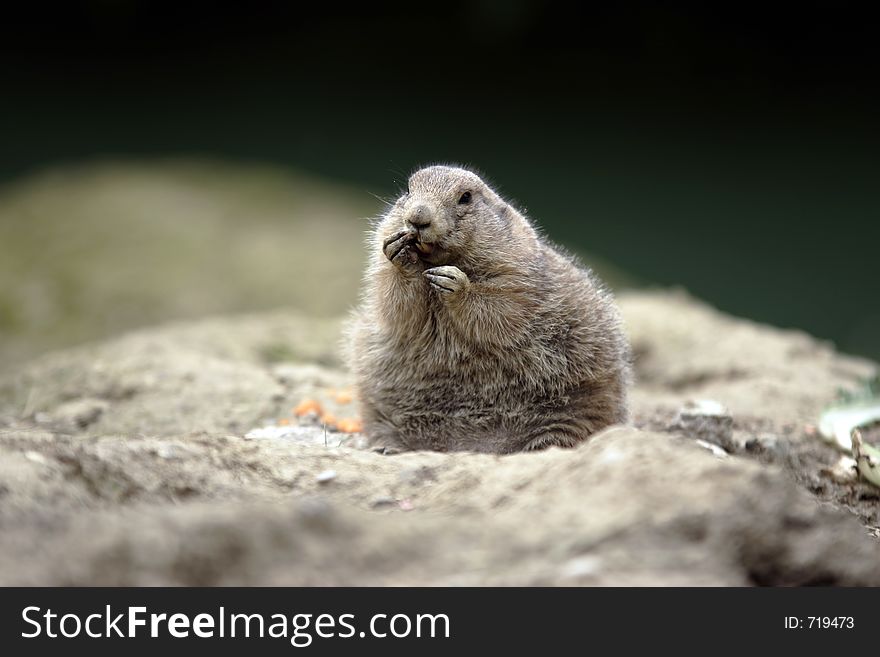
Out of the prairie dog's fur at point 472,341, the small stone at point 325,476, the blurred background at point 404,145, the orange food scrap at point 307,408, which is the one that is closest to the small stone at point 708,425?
the prairie dog's fur at point 472,341

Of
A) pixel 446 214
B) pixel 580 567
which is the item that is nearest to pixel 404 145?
pixel 446 214

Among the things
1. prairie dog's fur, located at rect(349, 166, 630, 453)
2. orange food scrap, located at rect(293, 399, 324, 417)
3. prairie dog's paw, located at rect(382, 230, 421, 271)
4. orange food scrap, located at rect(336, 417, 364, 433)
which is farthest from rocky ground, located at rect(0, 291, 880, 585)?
prairie dog's paw, located at rect(382, 230, 421, 271)

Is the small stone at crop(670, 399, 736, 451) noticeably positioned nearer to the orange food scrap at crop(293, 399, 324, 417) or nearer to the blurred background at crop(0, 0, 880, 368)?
the orange food scrap at crop(293, 399, 324, 417)

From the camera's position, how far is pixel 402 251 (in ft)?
11.9

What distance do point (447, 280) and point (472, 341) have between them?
0.26 meters

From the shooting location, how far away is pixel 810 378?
555 cm

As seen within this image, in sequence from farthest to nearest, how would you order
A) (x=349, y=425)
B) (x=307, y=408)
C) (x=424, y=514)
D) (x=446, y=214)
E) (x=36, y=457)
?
1. (x=307, y=408)
2. (x=349, y=425)
3. (x=446, y=214)
4. (x=36, y=457)
5. (x=424, y=514)

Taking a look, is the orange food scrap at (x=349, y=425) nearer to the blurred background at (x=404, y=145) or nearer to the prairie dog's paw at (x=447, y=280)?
the prairie dog's paw at (x=447, y=280)

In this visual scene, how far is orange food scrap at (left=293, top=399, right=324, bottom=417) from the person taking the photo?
448 centimetres

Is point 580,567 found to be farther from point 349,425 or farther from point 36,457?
point 349,425

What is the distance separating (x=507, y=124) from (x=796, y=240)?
2806 millimetres

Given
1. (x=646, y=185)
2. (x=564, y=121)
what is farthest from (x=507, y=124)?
(x=646, y=185)
